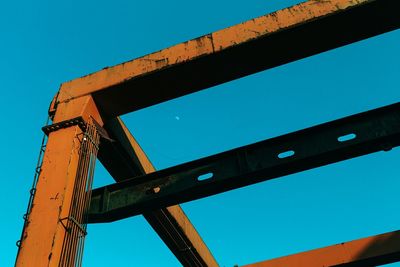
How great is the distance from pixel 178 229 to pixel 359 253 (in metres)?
4.72

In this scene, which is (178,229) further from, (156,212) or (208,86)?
(208,86)

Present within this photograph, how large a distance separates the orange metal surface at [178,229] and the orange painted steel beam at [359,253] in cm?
250

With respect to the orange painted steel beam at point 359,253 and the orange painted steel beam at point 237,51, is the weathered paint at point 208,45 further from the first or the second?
the orange painted steel beam at point 359,253

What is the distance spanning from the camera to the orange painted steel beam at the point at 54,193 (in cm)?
633

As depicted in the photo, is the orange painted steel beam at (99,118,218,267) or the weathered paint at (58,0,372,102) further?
the orange painted steel beam at (99,118,218,267)

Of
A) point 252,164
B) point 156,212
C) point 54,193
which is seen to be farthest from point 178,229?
point 54,193

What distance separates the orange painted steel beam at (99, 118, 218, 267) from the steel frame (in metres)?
0.76

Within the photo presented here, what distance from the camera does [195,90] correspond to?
8211 millimetres

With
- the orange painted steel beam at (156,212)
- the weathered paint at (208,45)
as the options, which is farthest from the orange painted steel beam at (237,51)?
the orange painted steel beam at (156,212)

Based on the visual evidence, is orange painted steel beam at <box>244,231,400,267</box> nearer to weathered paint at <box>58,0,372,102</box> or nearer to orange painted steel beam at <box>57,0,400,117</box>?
orange painted steel beam at <box>57,0,400,117</box>

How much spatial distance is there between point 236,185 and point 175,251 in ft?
16.2

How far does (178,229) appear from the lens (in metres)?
11.4

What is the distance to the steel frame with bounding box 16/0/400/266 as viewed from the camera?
290 inches

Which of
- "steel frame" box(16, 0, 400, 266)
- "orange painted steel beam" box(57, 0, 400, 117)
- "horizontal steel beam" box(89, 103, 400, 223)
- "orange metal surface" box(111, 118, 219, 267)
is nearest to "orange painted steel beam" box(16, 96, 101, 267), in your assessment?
"steel frame" box(16, 0, 400, 266)
